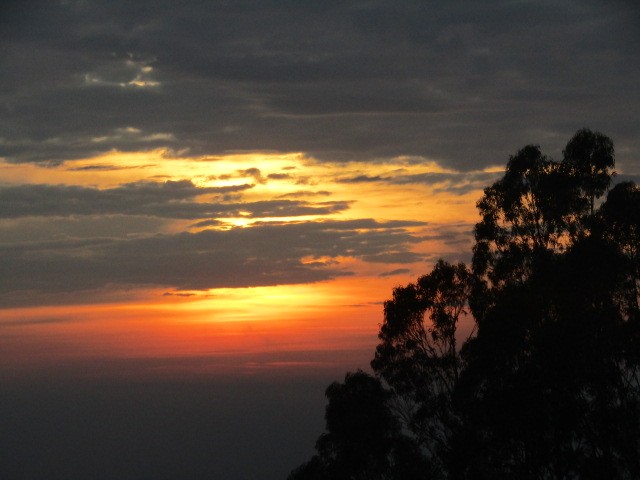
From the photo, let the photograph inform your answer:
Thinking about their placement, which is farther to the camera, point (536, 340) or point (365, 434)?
point (365, 434)

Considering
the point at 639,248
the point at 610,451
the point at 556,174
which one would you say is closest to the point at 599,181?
the point at 556,174

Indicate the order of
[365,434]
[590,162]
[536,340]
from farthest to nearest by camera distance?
[365,434], [590,162], [536,340]

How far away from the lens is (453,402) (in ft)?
169

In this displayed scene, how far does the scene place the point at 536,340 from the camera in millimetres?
42031

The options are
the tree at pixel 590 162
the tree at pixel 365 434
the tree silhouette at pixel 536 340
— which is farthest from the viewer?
the tree at pixel 365 434

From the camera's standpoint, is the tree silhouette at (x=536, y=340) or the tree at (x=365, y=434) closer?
the tree silhouette at (x=536, y=340)

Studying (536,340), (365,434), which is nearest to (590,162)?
(536,340)

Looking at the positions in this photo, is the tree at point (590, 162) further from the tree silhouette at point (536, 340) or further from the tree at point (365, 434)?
the tree at point (365, 434)

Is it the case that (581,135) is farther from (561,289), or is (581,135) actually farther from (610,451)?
(610,451)

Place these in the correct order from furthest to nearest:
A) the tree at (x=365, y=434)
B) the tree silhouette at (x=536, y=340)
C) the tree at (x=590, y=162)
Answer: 1. the tree at (x=365, y=434)
2. the tree at (x=590, y=162)
3. the tree silhouette at (x=536, y=340)

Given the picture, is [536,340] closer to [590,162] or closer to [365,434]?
[590,162]

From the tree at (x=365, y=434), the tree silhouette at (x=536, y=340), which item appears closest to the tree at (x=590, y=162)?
the tree silhouette at (x=536, y=340)

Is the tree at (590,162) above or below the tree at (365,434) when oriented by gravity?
above

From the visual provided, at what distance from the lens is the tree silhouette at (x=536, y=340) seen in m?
41.1
